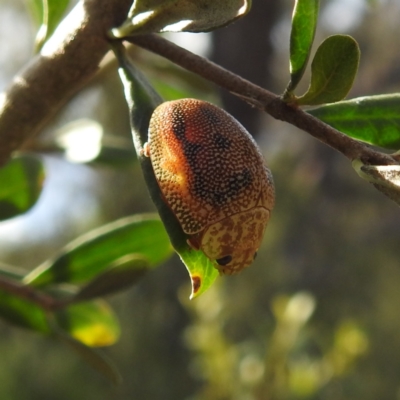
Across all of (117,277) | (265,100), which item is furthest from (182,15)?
(117,277)

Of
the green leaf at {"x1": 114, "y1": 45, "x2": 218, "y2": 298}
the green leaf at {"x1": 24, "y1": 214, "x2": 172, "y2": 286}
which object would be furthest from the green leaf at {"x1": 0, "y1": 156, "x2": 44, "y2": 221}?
the green leaf at {"x1": 114, "y1": 45, "x2": 218, "y2": 298}

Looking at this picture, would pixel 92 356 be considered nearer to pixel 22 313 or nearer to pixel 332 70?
pixel 22 313

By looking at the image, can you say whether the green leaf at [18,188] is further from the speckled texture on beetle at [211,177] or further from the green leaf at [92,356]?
the speckled texture on beetle at [211,177]

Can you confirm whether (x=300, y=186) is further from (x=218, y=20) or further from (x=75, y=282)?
(x=218, y=20)

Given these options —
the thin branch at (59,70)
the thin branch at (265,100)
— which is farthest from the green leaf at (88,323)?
the thin branch at (265,100)

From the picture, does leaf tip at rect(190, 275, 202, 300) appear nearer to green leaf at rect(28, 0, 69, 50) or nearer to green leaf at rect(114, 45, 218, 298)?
green leaf at rect(114, 45, 218, 298)

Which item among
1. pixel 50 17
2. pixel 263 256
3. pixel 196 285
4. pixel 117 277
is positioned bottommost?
pixel 263 256

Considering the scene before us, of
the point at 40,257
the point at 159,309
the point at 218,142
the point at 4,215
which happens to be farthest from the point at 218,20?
Result: the point at 40,257
